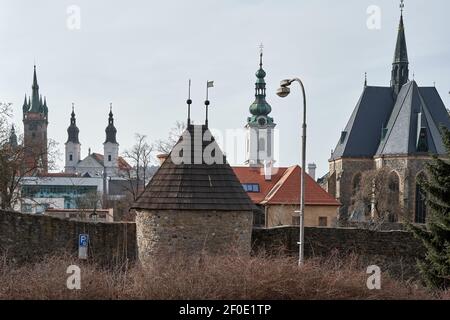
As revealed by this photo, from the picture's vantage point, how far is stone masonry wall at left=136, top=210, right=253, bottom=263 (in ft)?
44.9

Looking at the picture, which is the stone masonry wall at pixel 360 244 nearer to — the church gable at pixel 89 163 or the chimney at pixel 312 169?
the chimney at pixel 312 169

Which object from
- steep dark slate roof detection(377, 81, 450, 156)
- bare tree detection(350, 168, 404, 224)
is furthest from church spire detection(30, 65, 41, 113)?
bare tree detection(350, 168, 404, 224)

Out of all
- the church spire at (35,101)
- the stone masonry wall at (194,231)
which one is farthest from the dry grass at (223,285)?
the church spire at (35,101)

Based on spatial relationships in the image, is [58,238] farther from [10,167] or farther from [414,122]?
[414,122]

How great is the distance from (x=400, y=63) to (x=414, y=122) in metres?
11.8

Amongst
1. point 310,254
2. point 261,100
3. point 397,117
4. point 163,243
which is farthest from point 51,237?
point 261,100

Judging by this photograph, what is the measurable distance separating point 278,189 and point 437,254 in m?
14.7

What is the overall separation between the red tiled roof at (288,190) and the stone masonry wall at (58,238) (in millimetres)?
14143

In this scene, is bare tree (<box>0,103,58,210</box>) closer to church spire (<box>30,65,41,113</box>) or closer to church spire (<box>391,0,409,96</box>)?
church spire (<box>391,0,409,96</box>)

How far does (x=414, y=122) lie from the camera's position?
4275cm

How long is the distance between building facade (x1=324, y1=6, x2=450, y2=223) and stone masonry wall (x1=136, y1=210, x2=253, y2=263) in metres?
27.5

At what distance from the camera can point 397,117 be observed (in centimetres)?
4422

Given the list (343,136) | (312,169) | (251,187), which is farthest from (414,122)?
(251,187)
